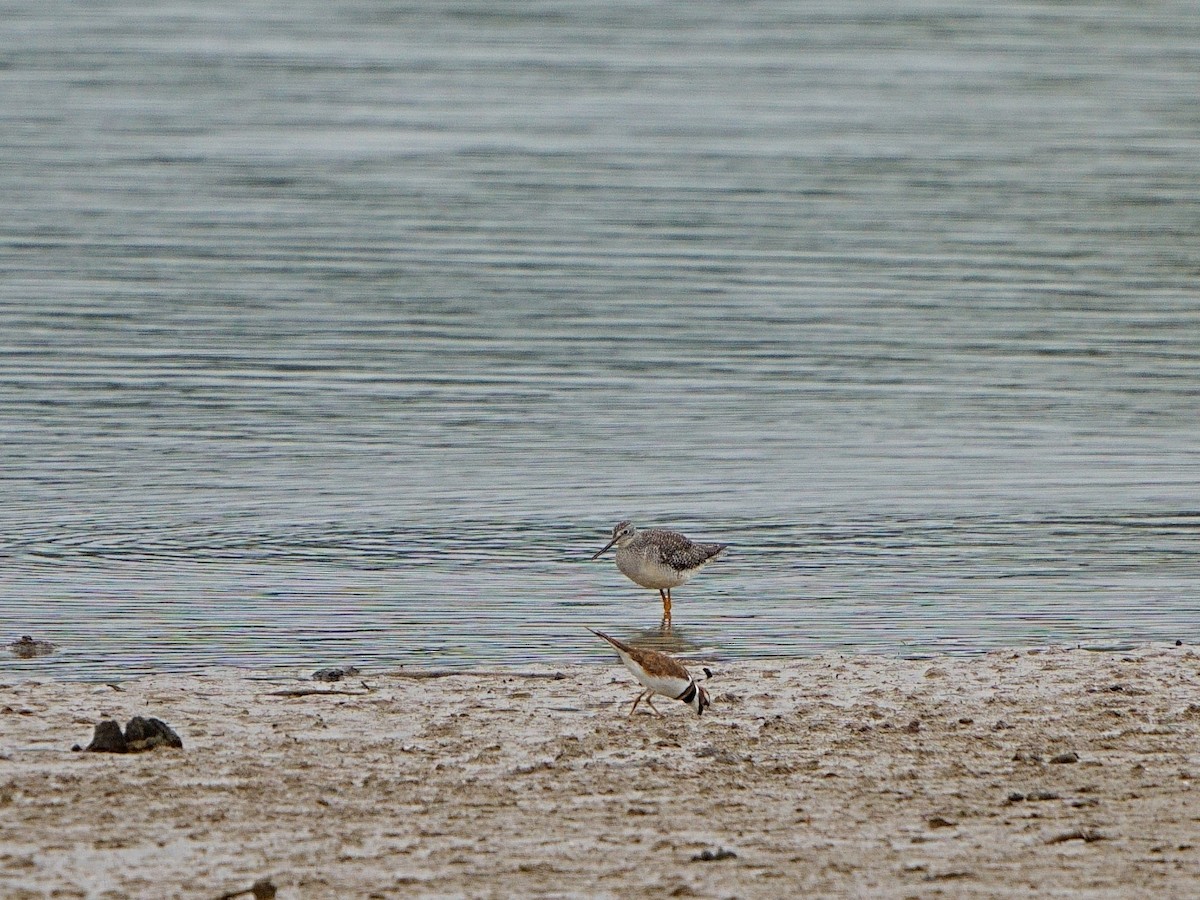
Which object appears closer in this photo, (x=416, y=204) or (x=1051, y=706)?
(x=1051, y=706)

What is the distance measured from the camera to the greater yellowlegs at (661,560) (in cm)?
1250

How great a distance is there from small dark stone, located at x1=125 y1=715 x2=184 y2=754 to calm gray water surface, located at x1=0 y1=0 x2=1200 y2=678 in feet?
6.84

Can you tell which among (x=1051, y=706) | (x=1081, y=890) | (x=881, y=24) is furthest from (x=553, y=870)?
(x=881, y=24)

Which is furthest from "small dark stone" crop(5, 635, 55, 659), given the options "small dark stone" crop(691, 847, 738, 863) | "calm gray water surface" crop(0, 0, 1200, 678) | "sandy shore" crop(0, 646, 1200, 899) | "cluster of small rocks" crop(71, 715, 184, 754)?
"small dark stone" crop(691, 847, 738, 863)

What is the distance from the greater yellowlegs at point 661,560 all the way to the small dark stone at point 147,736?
401 centimetres

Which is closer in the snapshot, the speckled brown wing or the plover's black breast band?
the plover's black breast band

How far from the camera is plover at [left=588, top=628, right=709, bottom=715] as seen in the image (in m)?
9.66

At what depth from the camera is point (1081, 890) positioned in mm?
7496

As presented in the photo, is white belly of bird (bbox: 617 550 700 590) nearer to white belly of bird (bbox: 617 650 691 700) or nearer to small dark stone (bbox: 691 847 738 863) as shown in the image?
white belly of bird (bbox: 617 650 691 700)

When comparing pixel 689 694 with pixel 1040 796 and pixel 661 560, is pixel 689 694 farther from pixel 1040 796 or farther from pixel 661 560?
pixel 661 560

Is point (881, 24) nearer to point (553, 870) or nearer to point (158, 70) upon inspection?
point (158, 70)

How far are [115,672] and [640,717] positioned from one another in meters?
2.87

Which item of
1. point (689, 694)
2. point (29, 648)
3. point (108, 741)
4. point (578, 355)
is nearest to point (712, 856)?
point (689, 694)

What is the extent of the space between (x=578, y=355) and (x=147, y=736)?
1259 centimetres
